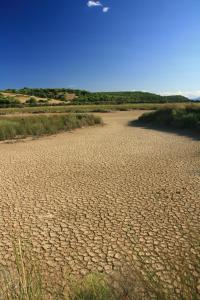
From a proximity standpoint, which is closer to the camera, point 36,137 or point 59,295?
point 59,295

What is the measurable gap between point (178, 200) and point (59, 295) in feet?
10.6

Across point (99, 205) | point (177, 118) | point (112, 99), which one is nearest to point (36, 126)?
point (177, 118)

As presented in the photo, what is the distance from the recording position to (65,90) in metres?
79.2

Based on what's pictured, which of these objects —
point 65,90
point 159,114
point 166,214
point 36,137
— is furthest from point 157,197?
point 65,90

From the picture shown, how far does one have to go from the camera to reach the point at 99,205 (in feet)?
18.9

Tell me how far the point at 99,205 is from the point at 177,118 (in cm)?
1385

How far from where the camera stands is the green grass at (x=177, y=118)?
17047 millimetres

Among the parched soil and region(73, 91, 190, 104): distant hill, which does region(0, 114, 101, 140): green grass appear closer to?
the parched soil

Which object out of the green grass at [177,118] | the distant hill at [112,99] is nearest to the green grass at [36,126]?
the green grass at [177,118]

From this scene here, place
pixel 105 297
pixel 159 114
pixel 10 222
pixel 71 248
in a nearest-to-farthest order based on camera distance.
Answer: pixel 105 297, pixel 71 248, pixel 10 222, pixel 159 114

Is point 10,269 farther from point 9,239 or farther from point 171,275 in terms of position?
point 171,275

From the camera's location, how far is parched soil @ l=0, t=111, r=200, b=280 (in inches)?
166

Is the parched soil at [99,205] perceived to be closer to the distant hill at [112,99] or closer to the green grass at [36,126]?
the green grass at [36,126]

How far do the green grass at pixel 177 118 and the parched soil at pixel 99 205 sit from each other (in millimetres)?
7066
